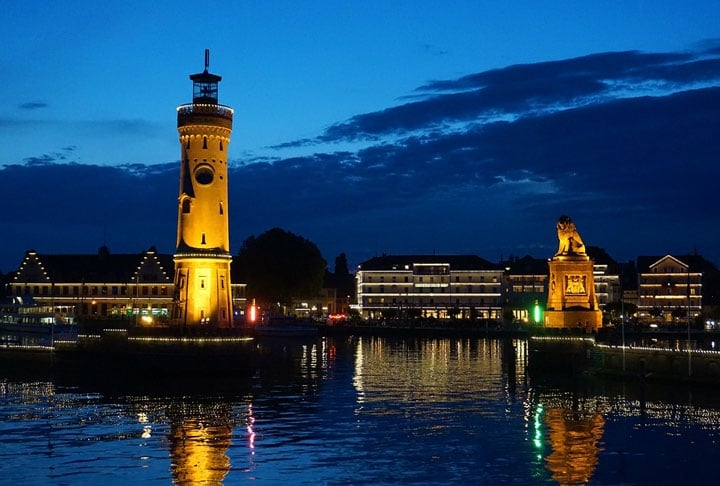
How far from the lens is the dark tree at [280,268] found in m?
167

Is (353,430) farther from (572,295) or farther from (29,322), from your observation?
(29,322)

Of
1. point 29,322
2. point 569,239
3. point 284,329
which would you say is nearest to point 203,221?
point 569,239

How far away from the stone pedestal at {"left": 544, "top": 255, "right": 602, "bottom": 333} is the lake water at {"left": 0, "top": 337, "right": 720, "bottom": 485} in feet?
55.7

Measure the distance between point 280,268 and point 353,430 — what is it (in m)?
124

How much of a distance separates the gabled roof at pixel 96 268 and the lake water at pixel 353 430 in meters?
85.0

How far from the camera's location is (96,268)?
161500 mm

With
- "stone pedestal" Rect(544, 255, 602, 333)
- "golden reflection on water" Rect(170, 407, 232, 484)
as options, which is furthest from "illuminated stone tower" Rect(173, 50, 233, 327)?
"stone pedestal" Rect(544, 255, 602, 333)

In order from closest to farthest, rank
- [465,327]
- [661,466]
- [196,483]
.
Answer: [196,483]
[661,466]
[465,327]

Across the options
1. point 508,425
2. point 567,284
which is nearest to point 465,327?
point 567,284

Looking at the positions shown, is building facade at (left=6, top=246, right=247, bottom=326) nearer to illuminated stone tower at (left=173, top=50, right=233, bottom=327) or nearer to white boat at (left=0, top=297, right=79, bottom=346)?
white boat at (left=0, top=297, right=79, bottom=346)

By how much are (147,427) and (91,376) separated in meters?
32.0

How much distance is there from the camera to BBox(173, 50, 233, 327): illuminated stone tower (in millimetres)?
78125

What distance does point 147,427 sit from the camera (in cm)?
4475

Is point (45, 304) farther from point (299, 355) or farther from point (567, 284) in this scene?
point (567, 284)
